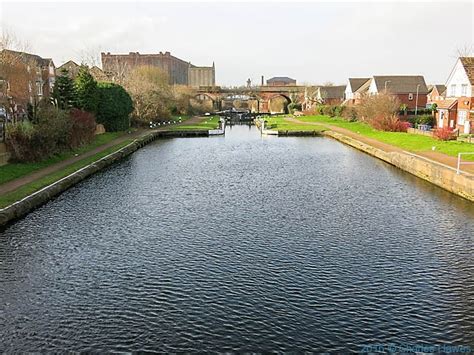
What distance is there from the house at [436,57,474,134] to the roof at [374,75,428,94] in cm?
2297

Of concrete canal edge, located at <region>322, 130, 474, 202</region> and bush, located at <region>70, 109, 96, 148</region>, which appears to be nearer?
concrete canal edge, located at <region>322, 130, 474, 202</region>

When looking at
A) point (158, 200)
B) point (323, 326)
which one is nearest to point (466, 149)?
point (158, 200)

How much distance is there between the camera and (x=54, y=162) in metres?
28.8

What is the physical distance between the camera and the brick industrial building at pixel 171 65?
12439cm

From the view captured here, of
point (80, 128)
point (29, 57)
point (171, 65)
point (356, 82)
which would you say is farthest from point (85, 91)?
point (171, 65)

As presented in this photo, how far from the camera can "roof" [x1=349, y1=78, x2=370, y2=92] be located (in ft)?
289

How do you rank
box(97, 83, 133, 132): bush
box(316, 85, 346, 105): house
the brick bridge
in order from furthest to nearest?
the brick bridge < box(316, 85, 346, 105): house < box(97, 83, 133, 132): bush

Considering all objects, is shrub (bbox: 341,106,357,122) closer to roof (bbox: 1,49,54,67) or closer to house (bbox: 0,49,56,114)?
house (bbox: 0,49,56,114)

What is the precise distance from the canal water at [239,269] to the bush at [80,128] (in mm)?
10129

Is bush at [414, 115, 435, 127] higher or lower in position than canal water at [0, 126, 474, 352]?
higher

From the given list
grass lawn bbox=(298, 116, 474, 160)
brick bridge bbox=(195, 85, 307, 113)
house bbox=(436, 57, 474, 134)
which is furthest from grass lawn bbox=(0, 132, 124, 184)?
brick bridge bbox=(195, 85, 307, 113)

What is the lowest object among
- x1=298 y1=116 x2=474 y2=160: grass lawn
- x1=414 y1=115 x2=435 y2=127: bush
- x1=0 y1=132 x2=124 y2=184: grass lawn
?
x1=0 y1=132 x2=124 y2=184: grass lawn

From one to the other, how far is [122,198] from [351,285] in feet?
42.7

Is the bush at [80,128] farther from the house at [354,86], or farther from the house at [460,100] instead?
the house at [354,86]
